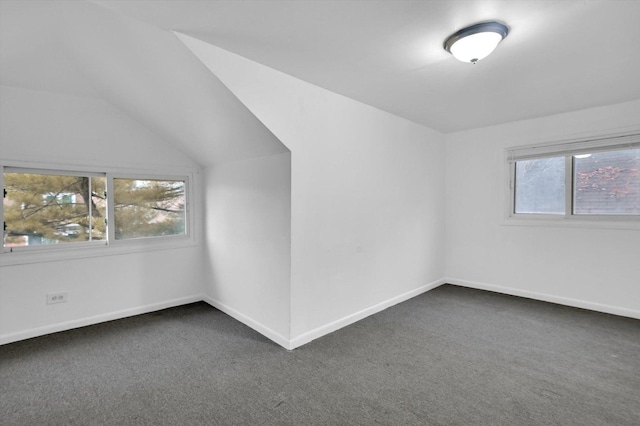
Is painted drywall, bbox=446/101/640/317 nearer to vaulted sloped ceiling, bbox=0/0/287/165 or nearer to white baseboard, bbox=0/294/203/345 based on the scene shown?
vaulted sloped ceiling, bbox=0/0/287/165

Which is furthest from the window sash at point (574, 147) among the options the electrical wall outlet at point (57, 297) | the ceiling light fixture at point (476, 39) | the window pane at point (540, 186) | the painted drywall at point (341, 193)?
the electrical wall outlet at point (57, 297)

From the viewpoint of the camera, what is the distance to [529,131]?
381cm

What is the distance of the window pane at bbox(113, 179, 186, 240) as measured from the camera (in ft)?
11.0

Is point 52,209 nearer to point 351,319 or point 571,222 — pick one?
point 351,319

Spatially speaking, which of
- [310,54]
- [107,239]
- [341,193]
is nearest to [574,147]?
[341,193]

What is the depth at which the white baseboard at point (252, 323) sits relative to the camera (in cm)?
263

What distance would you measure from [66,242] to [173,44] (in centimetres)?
232

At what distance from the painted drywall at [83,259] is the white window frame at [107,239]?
4 centimetres

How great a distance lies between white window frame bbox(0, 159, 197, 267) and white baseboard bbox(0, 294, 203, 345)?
62 cm

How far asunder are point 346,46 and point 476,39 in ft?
2.62

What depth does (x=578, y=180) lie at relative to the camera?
359cm

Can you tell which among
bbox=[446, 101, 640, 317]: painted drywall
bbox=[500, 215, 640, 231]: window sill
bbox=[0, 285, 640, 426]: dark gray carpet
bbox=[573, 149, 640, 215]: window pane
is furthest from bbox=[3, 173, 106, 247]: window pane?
bbox=[573, 149, 640, 215]: window pane

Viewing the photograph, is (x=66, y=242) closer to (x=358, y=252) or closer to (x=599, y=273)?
(x=358, y=252)

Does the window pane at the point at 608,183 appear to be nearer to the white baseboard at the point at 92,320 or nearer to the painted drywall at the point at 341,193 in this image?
the painted drywall at the point at 341,193
